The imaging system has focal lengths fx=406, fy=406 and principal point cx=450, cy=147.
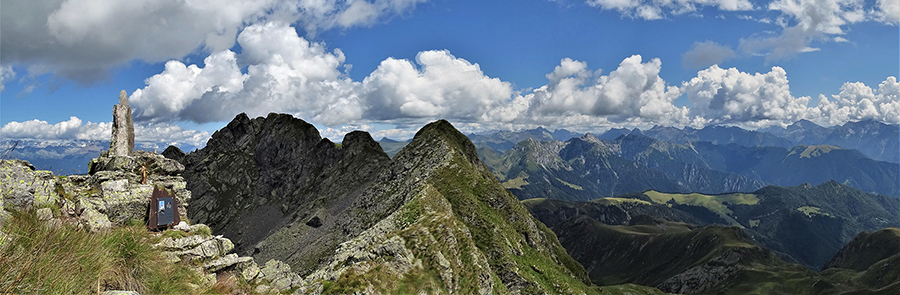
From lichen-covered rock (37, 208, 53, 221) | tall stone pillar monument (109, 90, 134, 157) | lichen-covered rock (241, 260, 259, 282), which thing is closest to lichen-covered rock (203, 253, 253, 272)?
lichen-covered rock (241, 260, 259, 282)

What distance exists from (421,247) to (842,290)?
225 metres

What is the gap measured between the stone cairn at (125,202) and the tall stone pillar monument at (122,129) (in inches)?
147

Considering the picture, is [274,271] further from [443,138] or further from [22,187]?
[443,138]

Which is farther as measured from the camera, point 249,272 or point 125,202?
point 125,202

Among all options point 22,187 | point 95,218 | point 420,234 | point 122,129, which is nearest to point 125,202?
point 95,218

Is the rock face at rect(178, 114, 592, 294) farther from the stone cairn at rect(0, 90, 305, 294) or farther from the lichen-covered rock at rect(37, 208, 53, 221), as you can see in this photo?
the lichen-covered rock at rect(37, 208, 53, 221)

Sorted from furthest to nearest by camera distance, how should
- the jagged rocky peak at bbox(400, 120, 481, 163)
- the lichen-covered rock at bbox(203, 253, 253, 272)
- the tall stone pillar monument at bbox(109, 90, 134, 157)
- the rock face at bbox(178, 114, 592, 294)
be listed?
the jagged rocky peak at bbox(400, 120, 481, 163), the rock face at bbox(178, 114, 592, 294), the tall stone pillar monument at bbox(109, 90, 134, 157), the lichen-covered rock at bbox(203, 253, 253, 272)

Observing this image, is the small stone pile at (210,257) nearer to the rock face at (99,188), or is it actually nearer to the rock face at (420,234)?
the rock face at (420,234)

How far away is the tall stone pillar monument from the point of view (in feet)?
123

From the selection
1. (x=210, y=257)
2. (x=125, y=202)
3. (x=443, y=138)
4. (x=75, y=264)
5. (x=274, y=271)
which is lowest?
(x=274, y=271)

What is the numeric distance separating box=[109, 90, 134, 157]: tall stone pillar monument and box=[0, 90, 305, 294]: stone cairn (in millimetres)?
3738

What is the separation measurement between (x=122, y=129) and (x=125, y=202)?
16480 mm

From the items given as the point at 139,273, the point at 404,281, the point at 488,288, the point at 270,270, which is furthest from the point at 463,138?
the point at 139,273

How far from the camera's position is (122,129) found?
125 ft
